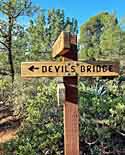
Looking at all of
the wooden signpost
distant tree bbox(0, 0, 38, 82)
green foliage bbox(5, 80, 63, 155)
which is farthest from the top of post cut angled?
distant tree bbox(0, 0, 38, 82)

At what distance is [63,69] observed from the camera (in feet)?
13.1

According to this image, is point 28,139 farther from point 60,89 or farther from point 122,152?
point 60,89

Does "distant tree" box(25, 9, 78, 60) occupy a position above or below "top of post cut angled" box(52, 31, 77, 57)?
above

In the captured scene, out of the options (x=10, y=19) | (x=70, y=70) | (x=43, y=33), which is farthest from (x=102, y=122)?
(x=43, y=33)

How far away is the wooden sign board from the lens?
398 centimetres

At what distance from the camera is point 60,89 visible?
3947 millimetres

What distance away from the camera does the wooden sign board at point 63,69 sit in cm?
398

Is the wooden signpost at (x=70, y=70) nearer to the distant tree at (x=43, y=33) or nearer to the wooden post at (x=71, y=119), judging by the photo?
the wooden post at (x=71, y=119)

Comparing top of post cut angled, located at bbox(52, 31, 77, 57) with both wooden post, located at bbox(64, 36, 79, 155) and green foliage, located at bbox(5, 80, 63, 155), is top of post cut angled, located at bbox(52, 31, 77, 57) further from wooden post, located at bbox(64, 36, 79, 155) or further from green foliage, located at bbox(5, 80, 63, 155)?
green foliage, located at bbox(5, 80, 63, 155)

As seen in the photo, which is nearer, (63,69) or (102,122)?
(63,69)

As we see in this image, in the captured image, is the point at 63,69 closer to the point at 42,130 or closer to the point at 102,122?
the point at 42,130

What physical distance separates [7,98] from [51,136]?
4.30m

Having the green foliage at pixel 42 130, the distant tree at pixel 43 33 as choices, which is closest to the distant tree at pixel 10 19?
the distant tree at pixel 43 33

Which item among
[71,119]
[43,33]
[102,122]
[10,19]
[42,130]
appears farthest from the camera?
[43,33]
